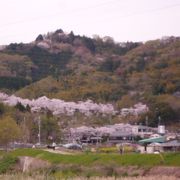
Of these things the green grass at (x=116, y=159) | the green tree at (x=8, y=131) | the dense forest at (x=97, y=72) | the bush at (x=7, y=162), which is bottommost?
the bush at (x=7, y=162)

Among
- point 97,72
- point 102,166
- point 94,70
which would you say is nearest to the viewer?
point 102,166

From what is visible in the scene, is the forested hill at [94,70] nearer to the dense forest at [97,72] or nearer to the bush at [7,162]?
the dense forest at [97,72]

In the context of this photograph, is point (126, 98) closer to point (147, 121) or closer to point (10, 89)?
point (147, 121)

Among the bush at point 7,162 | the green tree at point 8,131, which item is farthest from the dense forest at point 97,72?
the bush at point 7,162

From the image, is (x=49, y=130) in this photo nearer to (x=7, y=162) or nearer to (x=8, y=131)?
(x=8, y=131)

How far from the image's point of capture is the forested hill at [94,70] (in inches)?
2766

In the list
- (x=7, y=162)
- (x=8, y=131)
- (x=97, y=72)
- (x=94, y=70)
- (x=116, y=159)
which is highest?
(x=94, y=70)

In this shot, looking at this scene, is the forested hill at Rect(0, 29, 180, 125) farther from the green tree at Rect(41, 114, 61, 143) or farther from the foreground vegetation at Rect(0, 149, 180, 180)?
the foreground vegetation at Rect(0, 149, 180, 180)

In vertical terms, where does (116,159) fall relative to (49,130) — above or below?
below

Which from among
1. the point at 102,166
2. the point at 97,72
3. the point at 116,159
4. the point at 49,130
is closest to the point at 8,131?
the point at 49,130

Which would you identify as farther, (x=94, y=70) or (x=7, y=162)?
(x=94, y=70)

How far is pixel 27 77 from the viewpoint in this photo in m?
83.2

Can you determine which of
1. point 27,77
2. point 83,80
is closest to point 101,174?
point 83,80

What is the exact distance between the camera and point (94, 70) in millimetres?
84125
